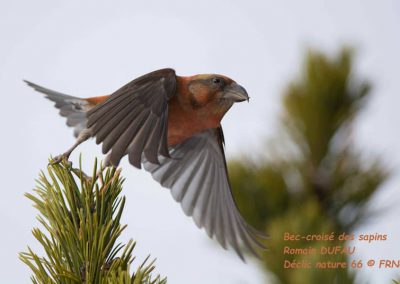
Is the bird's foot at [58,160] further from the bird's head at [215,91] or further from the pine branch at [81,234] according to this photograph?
the bird's head at [215,91]

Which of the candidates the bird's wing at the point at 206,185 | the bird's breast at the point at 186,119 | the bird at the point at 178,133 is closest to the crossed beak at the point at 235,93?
the bird at the point at 178,133

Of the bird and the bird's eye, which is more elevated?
the bird's eye

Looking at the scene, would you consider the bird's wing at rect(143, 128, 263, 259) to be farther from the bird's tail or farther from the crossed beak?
the bird's tail

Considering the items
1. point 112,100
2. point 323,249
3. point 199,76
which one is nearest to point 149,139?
point 112,100

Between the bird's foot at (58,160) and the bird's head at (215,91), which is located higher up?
the bird's head at (215,91)

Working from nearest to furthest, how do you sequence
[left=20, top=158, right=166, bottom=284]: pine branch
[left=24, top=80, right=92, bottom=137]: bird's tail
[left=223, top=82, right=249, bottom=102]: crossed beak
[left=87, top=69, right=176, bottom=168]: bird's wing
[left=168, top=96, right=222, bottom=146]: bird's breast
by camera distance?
[left=20, top=158, right=166, bottom=284]: pine branch < [left=87, top=69, right=176, bottom=168]: bird's wing < [left=168, top=96, right=222, bottom=146]: bird's breast < [left=223, top=82, right=249, bottom=102]: crossed beak < [left=24, top=80, right=92, bottom=137]: bird's tail

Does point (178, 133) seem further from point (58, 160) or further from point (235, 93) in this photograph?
point (58, 160)

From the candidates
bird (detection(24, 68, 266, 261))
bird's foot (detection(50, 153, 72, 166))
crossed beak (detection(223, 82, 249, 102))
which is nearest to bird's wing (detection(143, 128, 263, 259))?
bird (detection(24, 68, 266, 261))

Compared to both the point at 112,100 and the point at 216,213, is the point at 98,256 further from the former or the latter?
the point at 216,213
